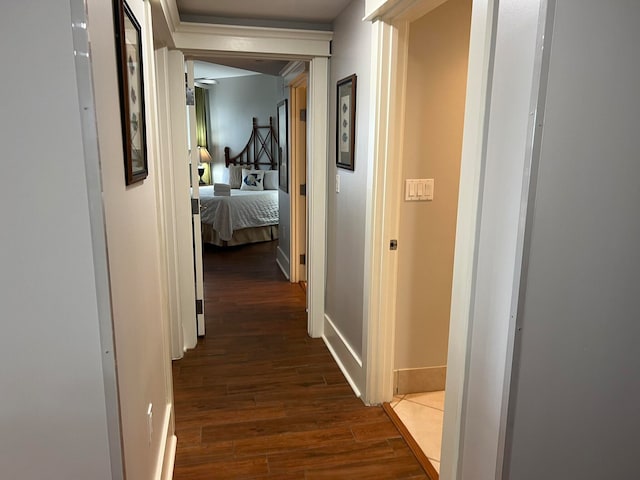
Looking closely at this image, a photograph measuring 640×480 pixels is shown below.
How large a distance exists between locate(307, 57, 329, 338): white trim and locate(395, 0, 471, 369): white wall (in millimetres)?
926

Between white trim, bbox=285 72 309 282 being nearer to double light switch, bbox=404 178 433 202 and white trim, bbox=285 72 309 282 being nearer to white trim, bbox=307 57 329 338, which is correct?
white trim, bbox=307 57 329 338

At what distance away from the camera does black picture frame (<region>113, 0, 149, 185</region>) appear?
4.25ft

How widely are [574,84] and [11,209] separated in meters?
1.35

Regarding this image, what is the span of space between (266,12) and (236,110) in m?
5.77

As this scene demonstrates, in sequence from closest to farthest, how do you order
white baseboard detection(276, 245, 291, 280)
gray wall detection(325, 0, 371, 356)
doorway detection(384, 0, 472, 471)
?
doorway detection(384, 0, 472, 471)
gray wall detection(325, 0, 371, 356)
white baseboard detection(276, 245, 291, 280)

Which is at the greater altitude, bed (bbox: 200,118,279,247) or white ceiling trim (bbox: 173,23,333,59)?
white ceiling trim (bbox: 173,23,333,59)

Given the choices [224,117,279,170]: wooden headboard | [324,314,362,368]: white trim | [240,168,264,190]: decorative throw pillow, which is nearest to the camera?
[324,314,362,368]: white trim

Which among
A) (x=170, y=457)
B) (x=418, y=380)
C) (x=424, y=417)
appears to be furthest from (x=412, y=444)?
(x=170, y=457)

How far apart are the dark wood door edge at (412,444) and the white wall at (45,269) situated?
4.70 feet

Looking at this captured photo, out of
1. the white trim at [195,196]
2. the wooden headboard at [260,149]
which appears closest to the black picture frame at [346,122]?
the white trim at [195,196]

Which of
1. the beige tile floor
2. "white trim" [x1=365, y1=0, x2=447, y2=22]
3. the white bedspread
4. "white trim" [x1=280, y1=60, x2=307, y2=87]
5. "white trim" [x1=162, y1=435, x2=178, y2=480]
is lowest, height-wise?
the beige tile floor

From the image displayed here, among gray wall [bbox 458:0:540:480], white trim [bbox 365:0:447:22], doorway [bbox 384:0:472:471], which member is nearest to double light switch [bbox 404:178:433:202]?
doorway [bbox 384:0:472:471]

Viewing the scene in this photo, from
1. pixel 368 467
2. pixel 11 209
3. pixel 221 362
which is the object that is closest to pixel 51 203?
pixel 11 209

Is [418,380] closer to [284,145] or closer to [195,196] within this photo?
[195,196]
